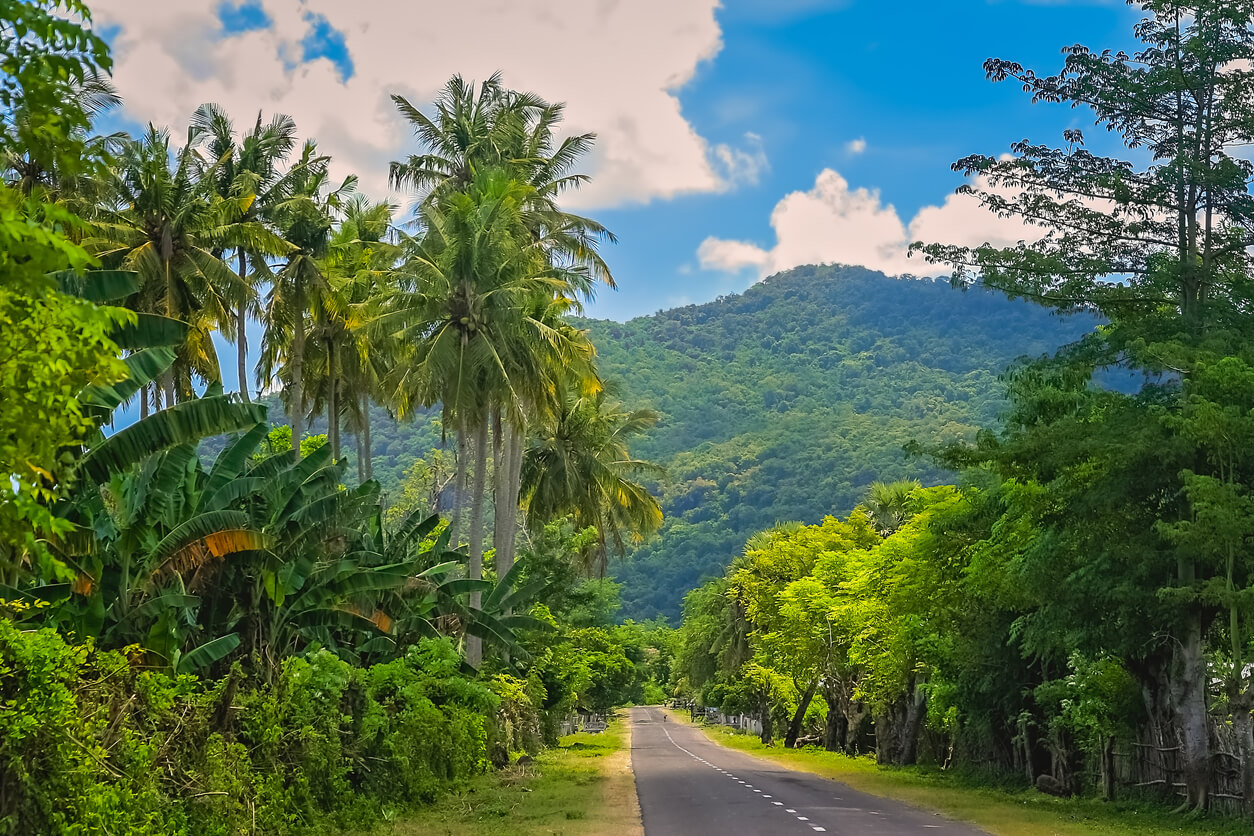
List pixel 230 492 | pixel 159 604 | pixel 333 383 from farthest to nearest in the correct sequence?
pixel 333 383 < pixel 230 492 < pixel 159 604

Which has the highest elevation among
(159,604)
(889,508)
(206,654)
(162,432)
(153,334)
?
(889,508)

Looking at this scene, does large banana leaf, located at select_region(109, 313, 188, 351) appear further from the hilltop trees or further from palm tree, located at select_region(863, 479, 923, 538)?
palm tree, located at select_region(863, 479, 923, 538)

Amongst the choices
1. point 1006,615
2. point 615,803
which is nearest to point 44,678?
point 615,803

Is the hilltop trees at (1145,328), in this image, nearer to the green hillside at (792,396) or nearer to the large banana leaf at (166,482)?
the large banana leaf at (166,482)

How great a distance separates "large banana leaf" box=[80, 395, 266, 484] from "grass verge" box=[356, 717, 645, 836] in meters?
6.63

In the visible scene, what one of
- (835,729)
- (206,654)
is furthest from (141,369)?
(835,729)

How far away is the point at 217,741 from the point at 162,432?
11.9 ft

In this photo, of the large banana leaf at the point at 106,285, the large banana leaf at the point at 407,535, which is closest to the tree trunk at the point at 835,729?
the large banana leaf at the point at 407,535

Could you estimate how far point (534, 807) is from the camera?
70.2ft

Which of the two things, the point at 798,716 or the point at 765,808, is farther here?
the point at 798,716

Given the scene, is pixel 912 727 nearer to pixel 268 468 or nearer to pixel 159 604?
pixel 268 468

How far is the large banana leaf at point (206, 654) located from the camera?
15.1 m

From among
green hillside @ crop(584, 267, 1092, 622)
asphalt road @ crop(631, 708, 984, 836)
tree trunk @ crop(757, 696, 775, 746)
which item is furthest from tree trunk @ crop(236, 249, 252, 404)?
green hillside @ crop(584, 267, 1092, 622)

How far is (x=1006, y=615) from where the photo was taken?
3067 cm
